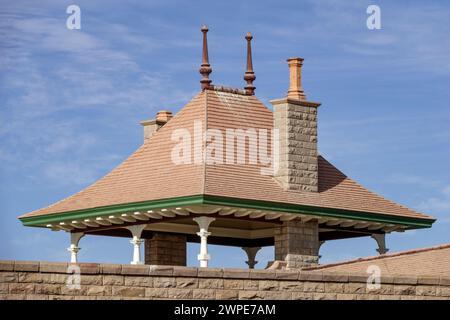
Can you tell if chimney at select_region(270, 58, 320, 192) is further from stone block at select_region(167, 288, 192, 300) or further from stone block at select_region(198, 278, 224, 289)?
stone block at select_region(167, 288, 192, 300)

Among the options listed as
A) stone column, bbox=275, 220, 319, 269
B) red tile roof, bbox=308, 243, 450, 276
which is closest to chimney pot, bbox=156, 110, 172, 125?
stone column, bbox=275, 220, 319, 269

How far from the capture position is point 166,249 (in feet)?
139

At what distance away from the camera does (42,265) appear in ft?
78.7

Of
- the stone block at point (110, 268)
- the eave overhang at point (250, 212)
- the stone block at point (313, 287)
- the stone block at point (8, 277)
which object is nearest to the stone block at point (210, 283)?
the stone block at point (110, 268)

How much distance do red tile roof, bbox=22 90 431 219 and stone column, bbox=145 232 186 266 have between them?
1.98m

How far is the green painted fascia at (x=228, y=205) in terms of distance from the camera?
124ft

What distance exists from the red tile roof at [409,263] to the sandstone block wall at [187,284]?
5714 mm

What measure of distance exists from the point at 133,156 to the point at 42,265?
62.5 ft

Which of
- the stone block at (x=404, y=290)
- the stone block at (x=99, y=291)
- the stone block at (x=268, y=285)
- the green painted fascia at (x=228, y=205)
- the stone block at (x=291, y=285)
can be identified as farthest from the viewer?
the green painted fascia at (x=228, y=205)

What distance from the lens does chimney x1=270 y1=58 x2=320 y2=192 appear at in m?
40.3

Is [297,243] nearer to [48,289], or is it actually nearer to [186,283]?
[186,283]

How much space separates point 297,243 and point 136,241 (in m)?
4.29

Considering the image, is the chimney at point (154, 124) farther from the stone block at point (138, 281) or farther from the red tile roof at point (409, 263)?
the stone block at point (138, 281)
